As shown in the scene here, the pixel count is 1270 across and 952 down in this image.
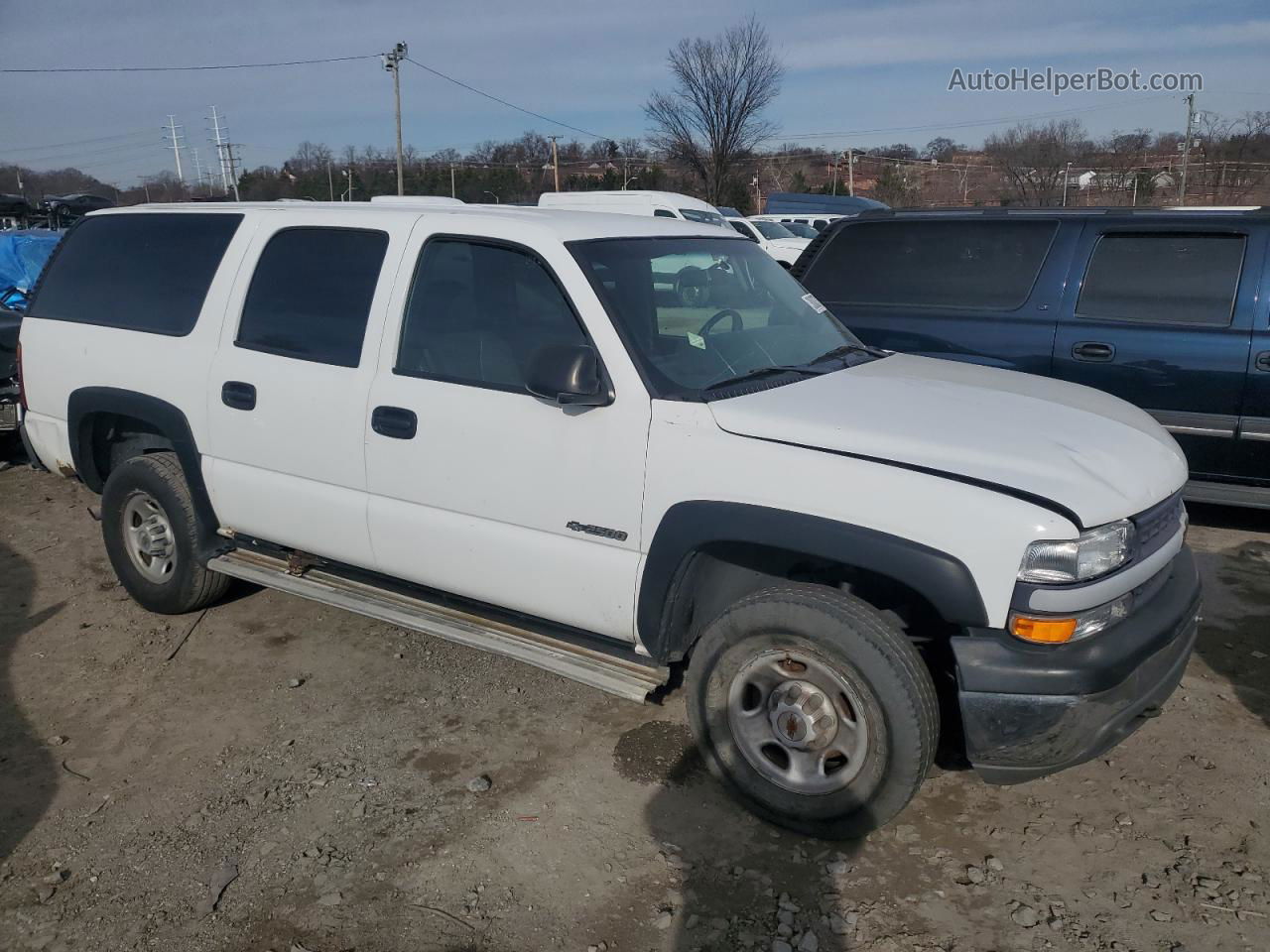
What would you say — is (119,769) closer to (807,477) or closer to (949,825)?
(807,477)

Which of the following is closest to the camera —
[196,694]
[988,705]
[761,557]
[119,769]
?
[988,705]

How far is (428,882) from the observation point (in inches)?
119

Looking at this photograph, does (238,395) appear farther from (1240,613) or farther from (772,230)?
(772,230)

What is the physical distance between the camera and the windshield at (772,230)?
22516 mm

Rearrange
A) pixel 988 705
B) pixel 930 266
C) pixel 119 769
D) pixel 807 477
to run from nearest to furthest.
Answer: pixel 988 705, pixel 807 477, pixel 119 769, pixel 930 266

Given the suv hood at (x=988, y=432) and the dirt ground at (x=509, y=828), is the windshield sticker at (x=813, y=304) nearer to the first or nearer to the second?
the suv hood at (x=988, y=432)

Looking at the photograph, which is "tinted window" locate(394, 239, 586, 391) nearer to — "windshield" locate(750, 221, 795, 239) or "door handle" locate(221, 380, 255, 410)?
"door handle" locate(221, 380, 255, 410)

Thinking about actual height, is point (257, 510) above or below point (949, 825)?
above

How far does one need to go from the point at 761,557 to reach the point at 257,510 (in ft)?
7.65

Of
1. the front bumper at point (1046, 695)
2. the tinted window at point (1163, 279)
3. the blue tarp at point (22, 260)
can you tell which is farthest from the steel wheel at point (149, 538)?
the blue tarp at point (22, 260)

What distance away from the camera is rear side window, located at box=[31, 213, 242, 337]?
14.8 ft

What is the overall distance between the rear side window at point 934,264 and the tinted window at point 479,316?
11.0 feet

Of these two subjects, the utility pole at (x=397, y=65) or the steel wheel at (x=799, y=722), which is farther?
the utility pole at (x=397, y=65)

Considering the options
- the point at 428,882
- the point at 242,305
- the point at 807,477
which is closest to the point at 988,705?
the point at 807,477
